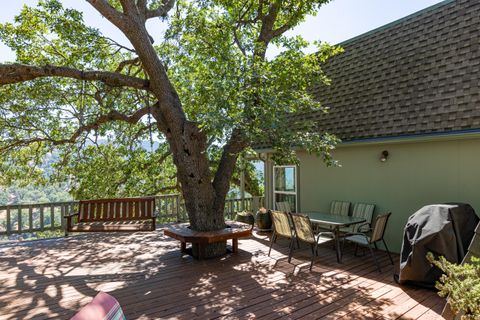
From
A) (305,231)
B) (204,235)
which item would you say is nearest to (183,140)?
(204,235)

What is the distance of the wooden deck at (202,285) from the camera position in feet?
11.0

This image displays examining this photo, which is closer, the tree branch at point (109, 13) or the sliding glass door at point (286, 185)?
the tree branch at point (109, 13)

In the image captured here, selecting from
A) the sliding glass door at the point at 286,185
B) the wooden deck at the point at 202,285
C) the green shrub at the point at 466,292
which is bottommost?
the wooden deck at the point at 202,285

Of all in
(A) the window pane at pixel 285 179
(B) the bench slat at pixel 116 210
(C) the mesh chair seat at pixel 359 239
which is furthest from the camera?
(A) the window pane at pixel 285 179

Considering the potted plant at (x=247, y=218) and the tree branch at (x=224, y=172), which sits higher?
the tree branch at (x=224, y=172)

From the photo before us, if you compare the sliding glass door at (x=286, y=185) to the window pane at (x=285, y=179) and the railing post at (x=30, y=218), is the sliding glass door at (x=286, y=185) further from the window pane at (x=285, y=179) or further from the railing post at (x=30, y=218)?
the railing post at (x=30, y=218)

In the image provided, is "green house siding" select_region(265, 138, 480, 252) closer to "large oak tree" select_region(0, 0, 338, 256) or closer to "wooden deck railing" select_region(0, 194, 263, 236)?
"large oak tree" select_region(0, 0, 338, 256)

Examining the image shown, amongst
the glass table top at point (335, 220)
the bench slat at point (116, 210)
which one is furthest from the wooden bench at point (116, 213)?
the glass table top at point (335, 220)

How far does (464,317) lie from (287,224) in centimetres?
303

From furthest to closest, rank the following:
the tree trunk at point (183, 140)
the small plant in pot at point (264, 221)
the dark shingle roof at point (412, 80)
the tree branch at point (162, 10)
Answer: the small plant in pot at point (264, 221) → the tree branch at point (162, 10) → the tree trunk at point (183, 140) → the dark shingle roof at point (412, 80)

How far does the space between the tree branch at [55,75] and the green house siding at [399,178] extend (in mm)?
4299

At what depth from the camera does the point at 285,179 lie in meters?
7.96

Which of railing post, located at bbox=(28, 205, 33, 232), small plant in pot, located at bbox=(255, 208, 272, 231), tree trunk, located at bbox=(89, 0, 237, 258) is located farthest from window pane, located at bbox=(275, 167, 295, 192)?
railing post, located at bbox=(28, 205, 33, 232)

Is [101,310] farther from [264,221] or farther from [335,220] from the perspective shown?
[264,221]
